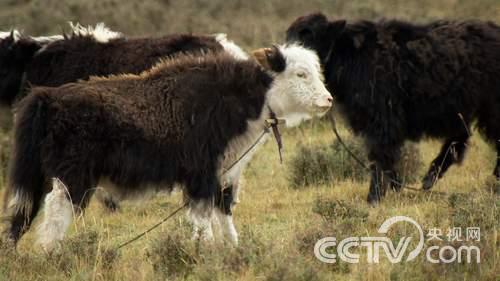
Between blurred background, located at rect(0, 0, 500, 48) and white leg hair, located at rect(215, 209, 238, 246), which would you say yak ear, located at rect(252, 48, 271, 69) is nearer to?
white leg hair, located at rect(215, 209, 238, 246)

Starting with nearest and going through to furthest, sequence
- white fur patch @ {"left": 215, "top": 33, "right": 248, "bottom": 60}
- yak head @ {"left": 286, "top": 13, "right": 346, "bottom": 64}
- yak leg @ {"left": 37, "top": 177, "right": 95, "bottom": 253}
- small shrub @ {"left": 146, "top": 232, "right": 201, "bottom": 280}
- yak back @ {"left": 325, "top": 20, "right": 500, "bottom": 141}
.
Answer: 1. small shrub @ {"left": 146, "top": 232, "right": 201, "bottom": 280}
2. yak leg @ {"left": 37, "top": 177, "right": 95, "bottom": 253}
3. white fur patch @ {"left": 215, "top": 33, "right": 248, "bottom": 60}
4. yak back @ {"left": 325, "top": 20, "right": 500, "bottom": 141}
5. yak head @ {"left": 286, "top": 13, "right": 346, "bottom": 64}

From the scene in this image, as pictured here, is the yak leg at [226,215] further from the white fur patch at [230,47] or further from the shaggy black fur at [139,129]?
the white fur patch at [230,47]

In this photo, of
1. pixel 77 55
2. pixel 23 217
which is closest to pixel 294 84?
pixel 23 217

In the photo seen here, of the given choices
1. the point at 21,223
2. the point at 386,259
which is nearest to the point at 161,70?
the point at 21,223

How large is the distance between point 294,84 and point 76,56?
10.9ft

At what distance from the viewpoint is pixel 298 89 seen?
8312mm

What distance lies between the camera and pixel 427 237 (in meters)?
7.07

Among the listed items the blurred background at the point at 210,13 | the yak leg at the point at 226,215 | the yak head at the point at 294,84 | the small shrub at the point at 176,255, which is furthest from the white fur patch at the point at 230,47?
the blurred background at the point at 210,13

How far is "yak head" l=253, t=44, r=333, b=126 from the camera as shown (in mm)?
8297

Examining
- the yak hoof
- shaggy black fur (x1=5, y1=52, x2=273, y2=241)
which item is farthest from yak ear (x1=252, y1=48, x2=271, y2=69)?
the yak hoof

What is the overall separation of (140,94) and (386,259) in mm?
2707

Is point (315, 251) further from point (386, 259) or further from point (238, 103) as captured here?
point (238, 103)

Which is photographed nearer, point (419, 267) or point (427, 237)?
point (419, 267)

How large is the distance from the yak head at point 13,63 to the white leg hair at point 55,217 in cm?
360
